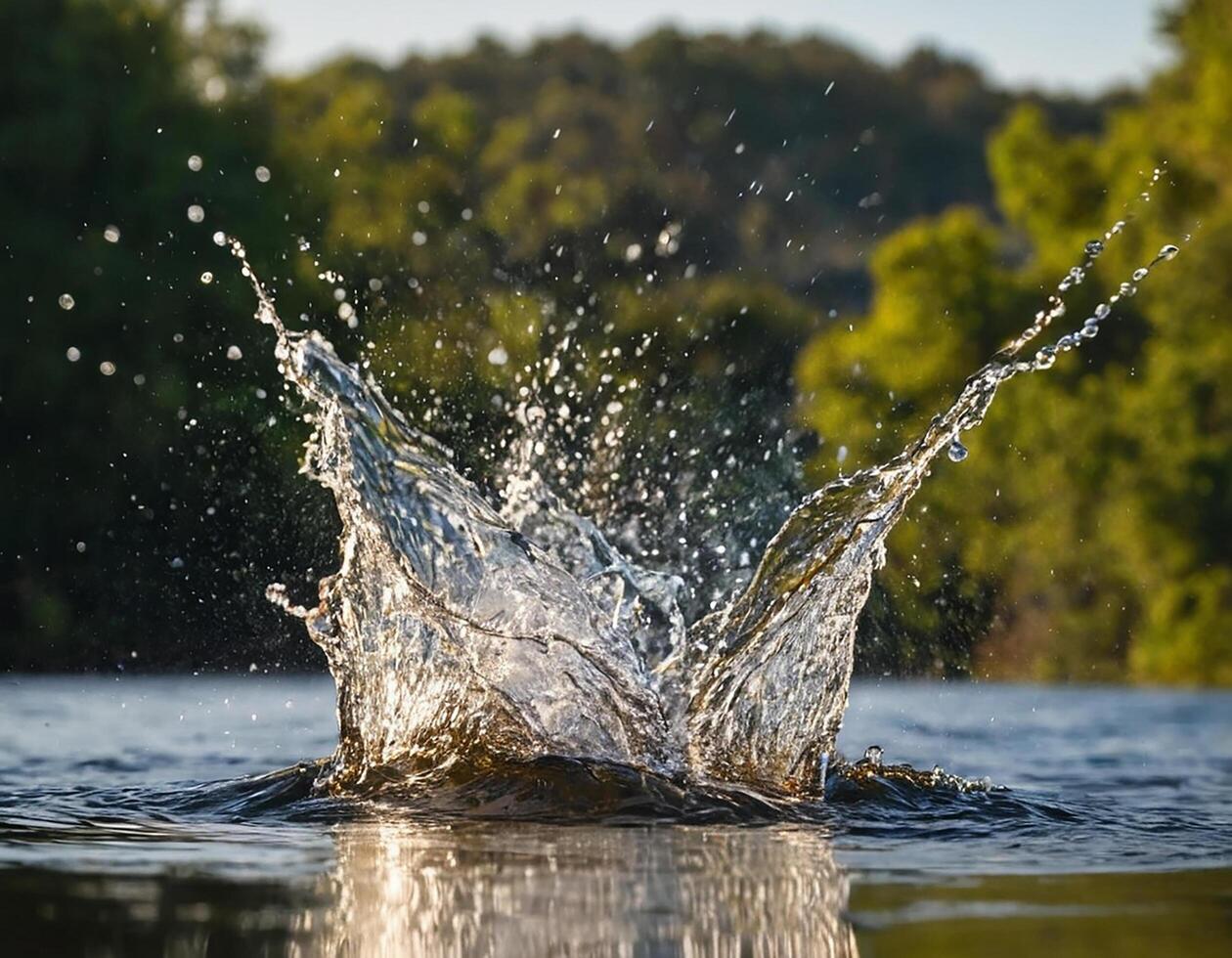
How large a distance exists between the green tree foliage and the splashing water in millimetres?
20057

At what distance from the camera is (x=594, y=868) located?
20.1 feet

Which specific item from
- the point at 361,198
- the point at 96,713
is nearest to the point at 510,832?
the point at 96,713

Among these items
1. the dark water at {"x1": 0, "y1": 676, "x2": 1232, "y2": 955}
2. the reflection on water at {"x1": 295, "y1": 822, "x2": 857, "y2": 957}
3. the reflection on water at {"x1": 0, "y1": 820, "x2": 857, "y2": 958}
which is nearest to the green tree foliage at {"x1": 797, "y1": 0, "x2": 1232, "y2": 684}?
the dark water at {"x1": 0, "y1": 676, "x2": 1232, "y2": 955}

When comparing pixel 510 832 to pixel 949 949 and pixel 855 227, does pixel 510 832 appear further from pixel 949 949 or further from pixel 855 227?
pixel 855 227

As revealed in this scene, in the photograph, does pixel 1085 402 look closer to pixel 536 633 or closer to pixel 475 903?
pixel 536 633

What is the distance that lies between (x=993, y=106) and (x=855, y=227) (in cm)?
2442

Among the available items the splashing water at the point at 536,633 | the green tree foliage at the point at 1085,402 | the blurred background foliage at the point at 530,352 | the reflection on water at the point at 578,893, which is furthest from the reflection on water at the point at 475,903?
the green tree foliage at the point at 1085,402

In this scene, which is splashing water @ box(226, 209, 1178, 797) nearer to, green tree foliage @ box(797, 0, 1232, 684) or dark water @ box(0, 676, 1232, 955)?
dark water @ box(0, 676, 1232, 955)

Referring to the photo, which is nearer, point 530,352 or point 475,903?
point 475,903

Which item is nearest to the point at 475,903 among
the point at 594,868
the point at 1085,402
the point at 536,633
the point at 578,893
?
the point at 578,893

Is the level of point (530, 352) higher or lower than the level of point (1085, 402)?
lower

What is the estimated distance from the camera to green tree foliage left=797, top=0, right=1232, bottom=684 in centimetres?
3503

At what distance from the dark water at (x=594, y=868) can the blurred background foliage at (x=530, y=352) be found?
6428 millimetres

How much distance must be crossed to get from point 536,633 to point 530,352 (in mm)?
14603
